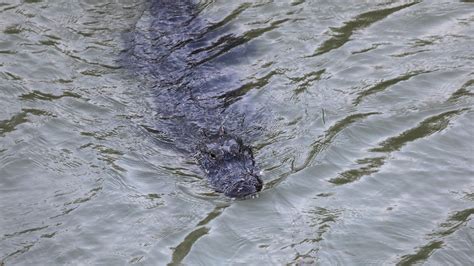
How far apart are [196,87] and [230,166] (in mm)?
1536

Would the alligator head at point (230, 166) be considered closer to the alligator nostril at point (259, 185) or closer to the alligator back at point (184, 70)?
the alligator nostril at point (259, 185)

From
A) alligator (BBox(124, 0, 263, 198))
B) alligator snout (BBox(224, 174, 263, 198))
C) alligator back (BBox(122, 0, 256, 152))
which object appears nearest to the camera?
alligator snout (BBox(224, 174, 263, 198))

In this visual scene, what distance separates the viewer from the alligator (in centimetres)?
618

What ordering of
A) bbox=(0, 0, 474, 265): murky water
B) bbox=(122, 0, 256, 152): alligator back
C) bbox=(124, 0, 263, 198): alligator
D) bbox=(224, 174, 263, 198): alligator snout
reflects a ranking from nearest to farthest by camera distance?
1. bbox=(0, 0, 474, 265): murky water
2. bbox=(224, 174, 263, 198): alligator snout
3. bbox=(124, 0, 263, 198): alligator
4. bbox=(122, 0, 256, 152): alligator back

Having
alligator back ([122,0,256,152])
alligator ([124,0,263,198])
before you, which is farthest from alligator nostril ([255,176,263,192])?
alligator back ([122,0,256,152])

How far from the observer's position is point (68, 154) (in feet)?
21.4

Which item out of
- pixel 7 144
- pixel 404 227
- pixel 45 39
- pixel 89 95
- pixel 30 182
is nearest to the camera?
pixel 404 227

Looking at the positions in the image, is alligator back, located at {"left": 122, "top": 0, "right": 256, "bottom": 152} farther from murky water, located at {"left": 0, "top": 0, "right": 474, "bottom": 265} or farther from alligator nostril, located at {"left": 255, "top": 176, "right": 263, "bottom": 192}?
alligator nostril, located at {"left": 255, "top": 176, "right": 263, "bottom": 192}

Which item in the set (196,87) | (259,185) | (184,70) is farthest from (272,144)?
(184,70)

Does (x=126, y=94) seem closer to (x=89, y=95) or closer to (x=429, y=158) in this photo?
(x=89, y=95)

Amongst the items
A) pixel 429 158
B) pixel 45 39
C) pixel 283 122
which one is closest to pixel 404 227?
pixel 429 158

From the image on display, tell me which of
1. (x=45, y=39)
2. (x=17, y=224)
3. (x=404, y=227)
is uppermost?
(x=45, y=39)

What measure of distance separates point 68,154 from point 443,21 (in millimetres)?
4529

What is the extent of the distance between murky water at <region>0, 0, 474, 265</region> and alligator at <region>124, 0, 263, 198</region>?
5.4 inches
